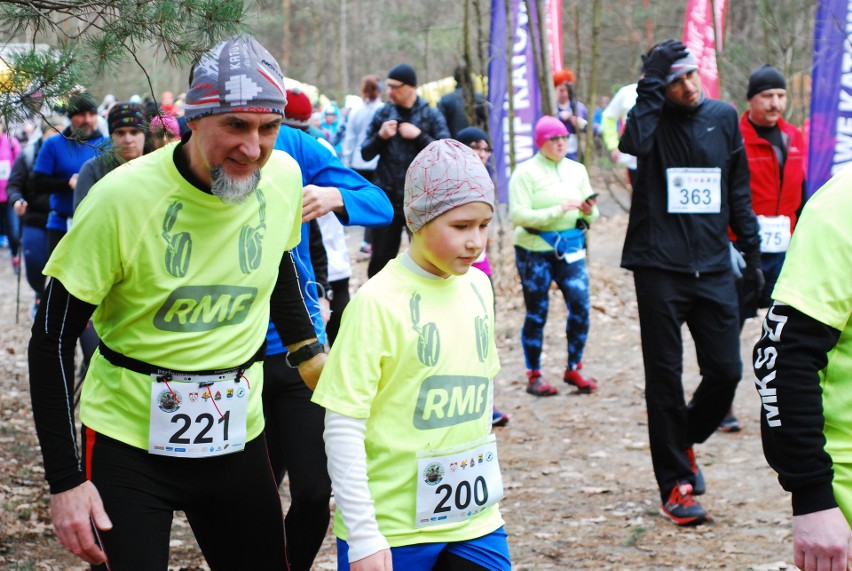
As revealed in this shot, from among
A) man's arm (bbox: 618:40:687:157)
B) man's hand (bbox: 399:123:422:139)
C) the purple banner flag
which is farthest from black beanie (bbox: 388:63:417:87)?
man's arm (bbox: 618:40:687:157)

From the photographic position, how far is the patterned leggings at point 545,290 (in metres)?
9.28

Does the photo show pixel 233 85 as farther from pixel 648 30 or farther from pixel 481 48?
pixel 648 30

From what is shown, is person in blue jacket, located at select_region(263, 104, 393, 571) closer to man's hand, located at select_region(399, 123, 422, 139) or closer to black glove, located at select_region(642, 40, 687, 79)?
black glove, located at select_region(642, 40, 687, 79)

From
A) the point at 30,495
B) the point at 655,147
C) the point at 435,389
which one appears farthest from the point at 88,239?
the point at 30,495

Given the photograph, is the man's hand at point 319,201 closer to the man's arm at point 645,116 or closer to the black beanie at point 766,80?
the man's arm at point 645,116

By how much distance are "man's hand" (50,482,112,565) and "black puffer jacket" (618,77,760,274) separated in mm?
3674

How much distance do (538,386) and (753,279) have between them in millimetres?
3093

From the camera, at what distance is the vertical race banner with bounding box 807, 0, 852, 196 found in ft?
34.8

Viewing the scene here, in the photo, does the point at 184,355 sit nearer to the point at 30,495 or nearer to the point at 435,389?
the point at 435,389

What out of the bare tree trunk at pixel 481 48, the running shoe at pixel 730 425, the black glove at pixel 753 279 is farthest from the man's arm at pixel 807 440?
the bare tree trunk at pixel 481 48

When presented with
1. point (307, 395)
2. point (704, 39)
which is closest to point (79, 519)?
point (307, 395)

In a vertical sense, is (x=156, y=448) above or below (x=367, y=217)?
below

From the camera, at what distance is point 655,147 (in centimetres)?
605

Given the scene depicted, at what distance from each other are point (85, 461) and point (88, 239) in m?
0.66
